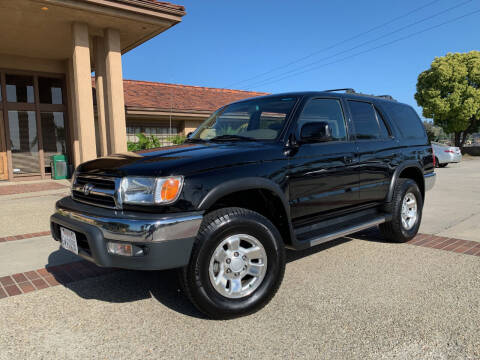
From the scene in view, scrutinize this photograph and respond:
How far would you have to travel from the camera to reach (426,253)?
4543 mm

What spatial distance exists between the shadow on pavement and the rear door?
3.85 ft

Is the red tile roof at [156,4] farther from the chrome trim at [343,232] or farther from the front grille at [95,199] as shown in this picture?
the chrome trim at [343,232]

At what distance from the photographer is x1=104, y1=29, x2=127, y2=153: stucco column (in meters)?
10.8

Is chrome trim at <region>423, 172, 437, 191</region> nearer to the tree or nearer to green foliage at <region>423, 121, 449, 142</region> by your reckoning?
green foliage at <region>423, 121, 449, 142</region>

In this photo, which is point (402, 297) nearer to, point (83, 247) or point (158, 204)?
point (158, 204)

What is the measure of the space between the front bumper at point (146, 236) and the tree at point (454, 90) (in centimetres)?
3001

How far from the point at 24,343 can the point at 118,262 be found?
88cm

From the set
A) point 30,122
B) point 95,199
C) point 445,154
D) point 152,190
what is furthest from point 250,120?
point 445,154

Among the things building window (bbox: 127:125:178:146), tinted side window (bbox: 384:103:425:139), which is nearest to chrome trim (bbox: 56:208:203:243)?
tinted side window (bbox: 384:103:425:139)

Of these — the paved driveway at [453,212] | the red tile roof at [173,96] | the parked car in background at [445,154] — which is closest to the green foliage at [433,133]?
the parked car in background at [445,154]

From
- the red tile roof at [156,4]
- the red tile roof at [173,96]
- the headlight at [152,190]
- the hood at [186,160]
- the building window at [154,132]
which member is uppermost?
the red tile roof at [156,4]

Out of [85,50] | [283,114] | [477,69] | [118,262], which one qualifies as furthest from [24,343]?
[477,69]

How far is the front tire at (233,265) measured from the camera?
2771 mm

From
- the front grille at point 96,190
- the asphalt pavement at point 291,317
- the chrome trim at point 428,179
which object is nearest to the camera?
the asphalt pavement at point 291,317
